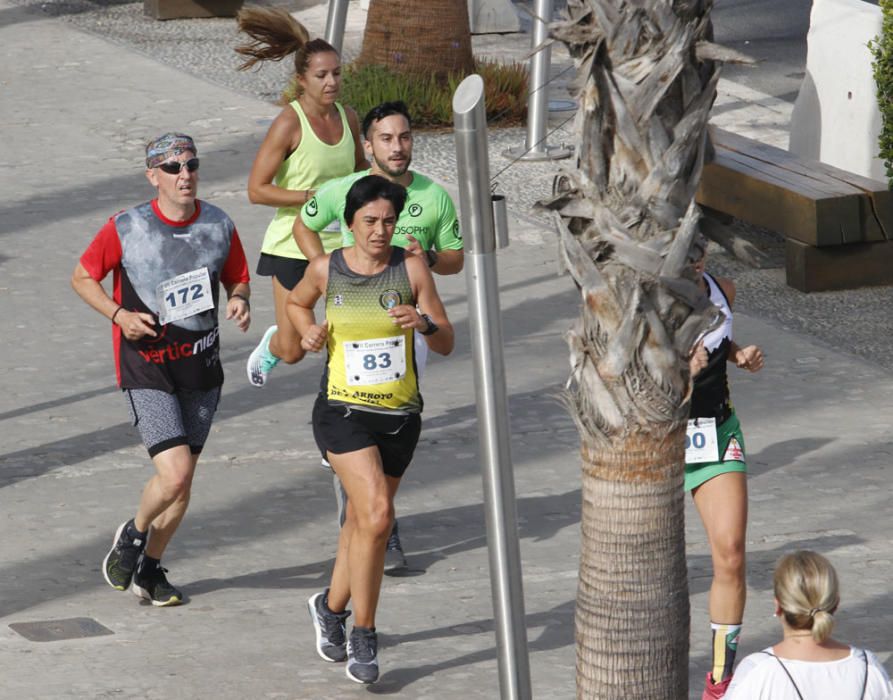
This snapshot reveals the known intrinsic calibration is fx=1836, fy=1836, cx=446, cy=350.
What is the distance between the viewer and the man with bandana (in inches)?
278

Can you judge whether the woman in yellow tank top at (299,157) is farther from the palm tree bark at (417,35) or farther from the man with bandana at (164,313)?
the palm tree bark at (417,35)

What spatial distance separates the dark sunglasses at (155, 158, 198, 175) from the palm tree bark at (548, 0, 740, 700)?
235cm

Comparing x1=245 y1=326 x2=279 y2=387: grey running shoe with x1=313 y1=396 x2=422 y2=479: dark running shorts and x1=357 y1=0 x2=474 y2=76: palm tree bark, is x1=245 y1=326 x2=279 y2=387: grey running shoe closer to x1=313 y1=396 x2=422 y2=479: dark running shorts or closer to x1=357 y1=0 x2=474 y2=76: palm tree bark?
x1=313 y1=396 x2=422 y2=479: dark running shorts

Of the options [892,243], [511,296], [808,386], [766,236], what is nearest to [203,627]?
[808,386]

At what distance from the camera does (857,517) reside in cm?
811

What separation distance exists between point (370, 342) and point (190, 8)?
1436 centimetres

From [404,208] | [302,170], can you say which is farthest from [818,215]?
[404,208]

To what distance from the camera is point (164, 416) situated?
7.07 metres

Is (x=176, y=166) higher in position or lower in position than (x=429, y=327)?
higher

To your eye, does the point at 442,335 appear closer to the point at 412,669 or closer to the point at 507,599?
the point at 412,669

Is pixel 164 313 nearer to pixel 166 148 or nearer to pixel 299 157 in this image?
pixel 166 148

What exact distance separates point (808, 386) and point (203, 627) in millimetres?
4211

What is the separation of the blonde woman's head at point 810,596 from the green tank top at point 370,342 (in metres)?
2.27

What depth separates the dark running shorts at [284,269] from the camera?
8.62 meters
